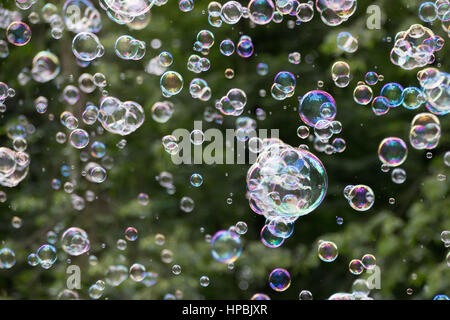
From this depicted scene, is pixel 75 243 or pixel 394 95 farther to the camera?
pixel 75 243

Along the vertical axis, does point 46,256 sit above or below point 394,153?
below

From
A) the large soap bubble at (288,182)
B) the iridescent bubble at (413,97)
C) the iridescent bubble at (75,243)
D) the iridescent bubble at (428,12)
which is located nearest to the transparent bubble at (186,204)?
the iridescent bubble at (75,243)

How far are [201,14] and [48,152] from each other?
93 cm

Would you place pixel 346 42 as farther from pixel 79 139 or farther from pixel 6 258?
pixel 6 258

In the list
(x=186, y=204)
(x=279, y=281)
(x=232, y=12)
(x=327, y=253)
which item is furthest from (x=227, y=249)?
(x=232, y=12)

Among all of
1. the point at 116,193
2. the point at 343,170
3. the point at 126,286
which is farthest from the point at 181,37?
the point at 126,286

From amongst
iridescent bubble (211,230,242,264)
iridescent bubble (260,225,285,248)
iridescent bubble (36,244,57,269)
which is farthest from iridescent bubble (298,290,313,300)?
iridescent bubble (36,244,57,269)

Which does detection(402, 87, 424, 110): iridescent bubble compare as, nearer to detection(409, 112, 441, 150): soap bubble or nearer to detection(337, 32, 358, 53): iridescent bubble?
detection(409, 112, 441, 150): soap bubble

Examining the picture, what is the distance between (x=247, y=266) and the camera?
267cm

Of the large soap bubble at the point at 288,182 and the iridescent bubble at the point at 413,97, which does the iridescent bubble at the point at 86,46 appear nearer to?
the large soap bubble at the point at 288,182

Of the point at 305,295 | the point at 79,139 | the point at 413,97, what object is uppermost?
the point at 413,97
